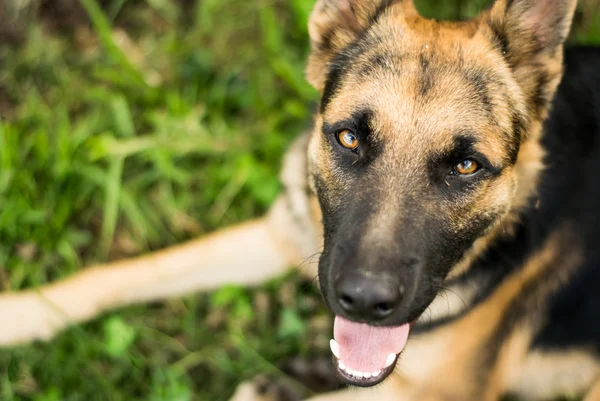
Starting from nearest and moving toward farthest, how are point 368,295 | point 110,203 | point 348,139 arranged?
point 368,295 < point 348,139 < point 110,203

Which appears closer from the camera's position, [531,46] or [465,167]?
[465,167]

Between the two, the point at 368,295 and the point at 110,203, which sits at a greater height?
the point at 368,295

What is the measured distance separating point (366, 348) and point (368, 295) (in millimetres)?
640

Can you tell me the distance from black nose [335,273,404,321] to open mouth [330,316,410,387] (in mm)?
452

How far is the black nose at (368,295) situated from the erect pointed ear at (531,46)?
49.0 inches

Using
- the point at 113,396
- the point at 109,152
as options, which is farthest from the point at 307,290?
the point at 109,152

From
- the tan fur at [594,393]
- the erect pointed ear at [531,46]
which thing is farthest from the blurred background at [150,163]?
the tan fur at [594,393]

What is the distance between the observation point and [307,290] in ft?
14.6

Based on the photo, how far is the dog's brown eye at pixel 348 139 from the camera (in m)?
2.85

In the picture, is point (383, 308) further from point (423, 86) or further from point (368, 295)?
point (423, 86)

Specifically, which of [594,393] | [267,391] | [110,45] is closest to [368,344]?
[267,391]

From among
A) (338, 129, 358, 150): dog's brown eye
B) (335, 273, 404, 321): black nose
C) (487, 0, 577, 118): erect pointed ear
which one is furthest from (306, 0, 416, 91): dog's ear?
(335, 273, 404, 321): black nose

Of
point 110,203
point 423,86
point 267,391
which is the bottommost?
point 267,391

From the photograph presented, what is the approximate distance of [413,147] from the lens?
107 inches
